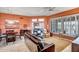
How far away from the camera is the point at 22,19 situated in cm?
219

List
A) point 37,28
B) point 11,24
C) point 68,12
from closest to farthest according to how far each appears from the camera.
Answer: point 68,12, point 11,24, point 37,28

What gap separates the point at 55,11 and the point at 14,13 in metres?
1.02

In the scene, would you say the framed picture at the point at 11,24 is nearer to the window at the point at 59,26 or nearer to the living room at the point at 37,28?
the living room at the point at 37,28

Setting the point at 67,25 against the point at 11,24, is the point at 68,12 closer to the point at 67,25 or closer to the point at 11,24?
the point at 67,25

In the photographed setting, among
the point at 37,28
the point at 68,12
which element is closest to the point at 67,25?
the point at 68,12

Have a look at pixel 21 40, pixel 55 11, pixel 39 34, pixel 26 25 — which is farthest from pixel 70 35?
pixel 21 40

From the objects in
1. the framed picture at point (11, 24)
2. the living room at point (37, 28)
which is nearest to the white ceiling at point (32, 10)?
the living room at point (37, 28)

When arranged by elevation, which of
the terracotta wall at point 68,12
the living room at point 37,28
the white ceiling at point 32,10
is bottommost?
the living room at point 37,28

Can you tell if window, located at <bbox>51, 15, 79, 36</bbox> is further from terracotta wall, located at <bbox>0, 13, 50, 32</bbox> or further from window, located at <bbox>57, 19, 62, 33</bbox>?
terracotta wall, located at <bbox>0, 13, 50, 32</bbox>

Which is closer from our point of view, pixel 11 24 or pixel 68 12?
pixel 68 12

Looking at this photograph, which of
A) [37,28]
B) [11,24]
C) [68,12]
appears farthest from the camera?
[37,28]

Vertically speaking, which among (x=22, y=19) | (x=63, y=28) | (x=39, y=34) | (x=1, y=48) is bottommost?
(x=1, y=48)

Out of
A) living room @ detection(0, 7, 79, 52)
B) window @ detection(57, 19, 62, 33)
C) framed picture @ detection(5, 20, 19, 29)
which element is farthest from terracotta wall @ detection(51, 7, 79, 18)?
framed picture @ detection(5, 20, 19, 29)
